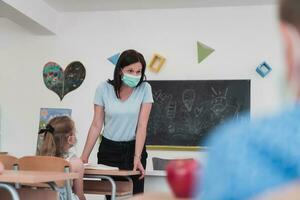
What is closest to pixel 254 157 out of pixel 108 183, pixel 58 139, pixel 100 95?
pixel 100 95

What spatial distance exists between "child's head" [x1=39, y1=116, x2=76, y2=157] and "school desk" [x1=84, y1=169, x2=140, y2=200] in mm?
245

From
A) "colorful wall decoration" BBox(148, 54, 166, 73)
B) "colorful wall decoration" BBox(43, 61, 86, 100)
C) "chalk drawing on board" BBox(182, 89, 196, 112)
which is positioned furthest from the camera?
"colorful wall decoration" BBox(43, 61, 86, 100)

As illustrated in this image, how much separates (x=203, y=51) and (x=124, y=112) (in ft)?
7.50

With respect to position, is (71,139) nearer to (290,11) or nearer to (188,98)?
(188,98)

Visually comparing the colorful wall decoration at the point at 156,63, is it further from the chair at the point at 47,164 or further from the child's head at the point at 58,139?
the chair at the point at 47,164

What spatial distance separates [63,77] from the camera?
17.5ft

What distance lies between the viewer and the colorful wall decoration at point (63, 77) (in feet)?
17.4

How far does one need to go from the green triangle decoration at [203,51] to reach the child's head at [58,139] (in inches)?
89.5

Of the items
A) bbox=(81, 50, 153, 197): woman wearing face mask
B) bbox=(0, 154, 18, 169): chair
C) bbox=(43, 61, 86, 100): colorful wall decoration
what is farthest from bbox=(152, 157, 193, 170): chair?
bbox=(0, 154, 18, 169): chair

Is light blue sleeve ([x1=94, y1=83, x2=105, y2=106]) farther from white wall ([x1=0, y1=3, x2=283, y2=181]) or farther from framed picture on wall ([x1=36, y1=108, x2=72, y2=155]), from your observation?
framed picture on wall ([x1=36, y1=108, x2=72, y2=155])

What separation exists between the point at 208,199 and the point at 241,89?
4.59 meters

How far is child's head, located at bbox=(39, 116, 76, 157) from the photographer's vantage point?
3.04 meters

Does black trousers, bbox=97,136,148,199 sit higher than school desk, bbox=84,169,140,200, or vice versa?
black trousers, bbox=97,136,148,199

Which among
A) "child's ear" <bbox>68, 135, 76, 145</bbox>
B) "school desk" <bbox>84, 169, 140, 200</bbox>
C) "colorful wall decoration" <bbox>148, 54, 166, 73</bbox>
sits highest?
"colorful wall decoration" <bbox>148, 54, 166, 73</bbox>
